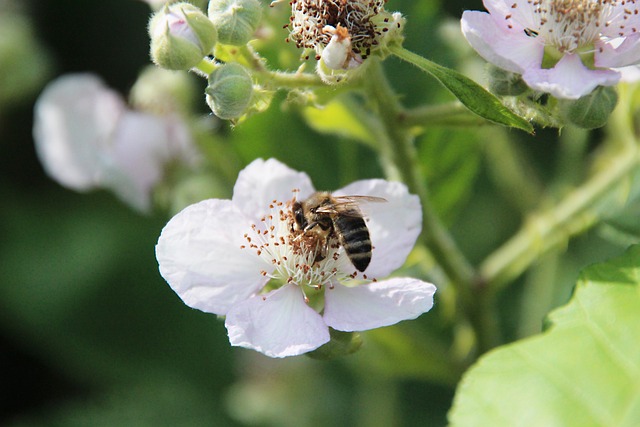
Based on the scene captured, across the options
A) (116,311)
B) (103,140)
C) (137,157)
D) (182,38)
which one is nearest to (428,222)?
(182,38)

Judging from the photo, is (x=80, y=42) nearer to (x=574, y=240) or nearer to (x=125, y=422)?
(x=125, y=422)

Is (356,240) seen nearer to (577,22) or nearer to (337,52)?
(337,52)

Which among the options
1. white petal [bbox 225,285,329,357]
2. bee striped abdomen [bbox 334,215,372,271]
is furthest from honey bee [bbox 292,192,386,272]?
white petal [bbox 225,285,329,357]

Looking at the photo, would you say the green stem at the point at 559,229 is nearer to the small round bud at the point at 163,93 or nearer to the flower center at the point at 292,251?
the flower center at the point at 292,251

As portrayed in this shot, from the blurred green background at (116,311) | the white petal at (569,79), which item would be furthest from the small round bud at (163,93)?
the white petal at (569,79)

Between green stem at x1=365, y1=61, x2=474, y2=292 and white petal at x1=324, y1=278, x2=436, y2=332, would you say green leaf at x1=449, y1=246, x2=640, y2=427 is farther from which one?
green stem at x1=365, y1=61, x2=474, y2=292

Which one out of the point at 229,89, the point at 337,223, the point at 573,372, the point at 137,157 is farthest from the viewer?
the point at 137,157
